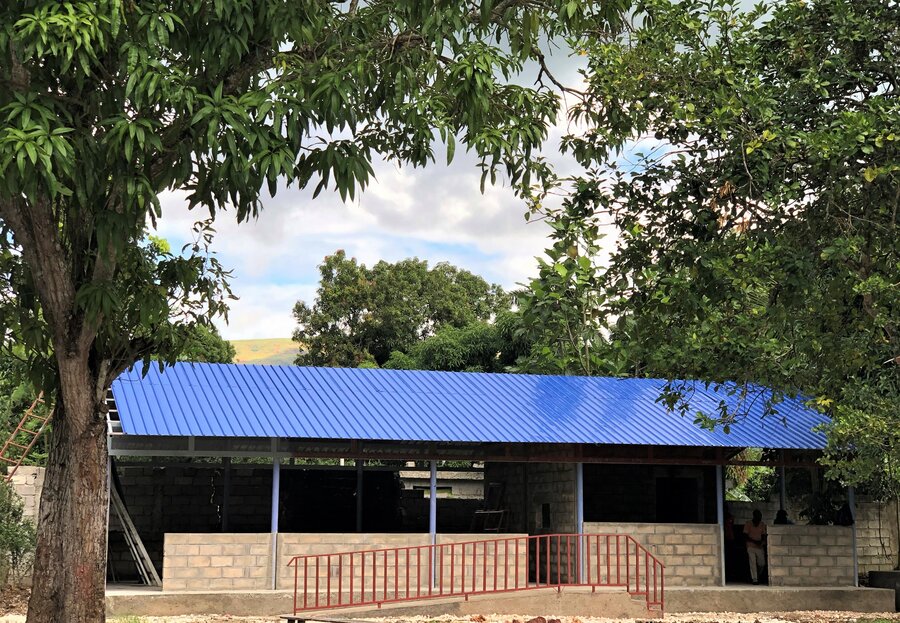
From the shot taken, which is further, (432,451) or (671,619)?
(432,451)

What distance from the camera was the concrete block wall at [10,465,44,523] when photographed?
17672 millimetres

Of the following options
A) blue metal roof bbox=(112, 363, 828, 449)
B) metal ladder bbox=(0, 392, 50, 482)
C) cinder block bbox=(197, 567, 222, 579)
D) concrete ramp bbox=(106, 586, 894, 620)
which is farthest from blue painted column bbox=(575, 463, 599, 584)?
metal ladder bbox=(0, 392, 50, 482)

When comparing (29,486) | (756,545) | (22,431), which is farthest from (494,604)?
(22,431)

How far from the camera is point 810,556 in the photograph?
18.5m

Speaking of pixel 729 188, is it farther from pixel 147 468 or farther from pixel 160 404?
pixel 147 468

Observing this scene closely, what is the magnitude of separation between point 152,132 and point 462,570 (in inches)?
371

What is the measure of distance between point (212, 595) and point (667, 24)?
30.9ft

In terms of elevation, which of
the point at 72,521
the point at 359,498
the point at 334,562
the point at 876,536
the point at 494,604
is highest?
the point at 359,498

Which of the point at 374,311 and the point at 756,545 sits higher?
the point at 374,311

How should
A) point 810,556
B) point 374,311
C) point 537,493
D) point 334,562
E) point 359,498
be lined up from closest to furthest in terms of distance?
1. point 334,562
2. point 810,556
3. point 537,493
4. point 359,498
5. point 374,311

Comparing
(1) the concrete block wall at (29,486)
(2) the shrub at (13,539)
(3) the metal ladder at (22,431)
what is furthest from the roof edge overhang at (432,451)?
(3) the metal ladder at (22,431)

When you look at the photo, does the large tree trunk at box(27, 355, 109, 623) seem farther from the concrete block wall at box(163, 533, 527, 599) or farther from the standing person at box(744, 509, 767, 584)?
the standing person at box(744, 509, 767, 584)

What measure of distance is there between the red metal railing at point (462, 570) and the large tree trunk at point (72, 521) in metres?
4.66

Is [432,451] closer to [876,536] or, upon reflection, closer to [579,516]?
[579,516]
